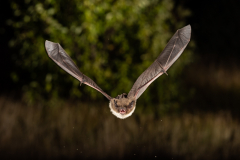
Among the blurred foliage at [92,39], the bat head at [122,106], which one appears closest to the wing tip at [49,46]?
the bat head at [122,106]

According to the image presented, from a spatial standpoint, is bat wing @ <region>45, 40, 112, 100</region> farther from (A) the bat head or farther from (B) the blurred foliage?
(B) the blurred foliage

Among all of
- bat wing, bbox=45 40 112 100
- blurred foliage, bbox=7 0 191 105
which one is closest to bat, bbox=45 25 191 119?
bat wing, bbox=45 40 112 100

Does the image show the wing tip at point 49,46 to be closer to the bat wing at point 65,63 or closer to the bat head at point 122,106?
the bat wing at point 65,63

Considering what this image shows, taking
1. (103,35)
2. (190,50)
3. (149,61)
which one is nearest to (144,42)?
(149,61)

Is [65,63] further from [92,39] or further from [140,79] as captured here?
[92,39]

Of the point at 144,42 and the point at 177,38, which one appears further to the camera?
the point at 144,42

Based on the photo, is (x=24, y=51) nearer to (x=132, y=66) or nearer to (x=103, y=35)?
(x=103, y=35)
